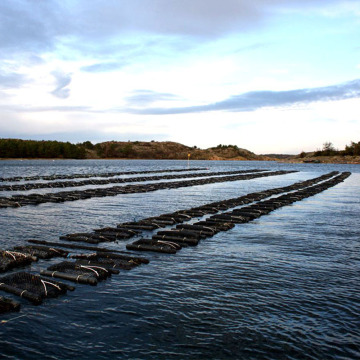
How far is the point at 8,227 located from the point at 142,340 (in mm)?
19077

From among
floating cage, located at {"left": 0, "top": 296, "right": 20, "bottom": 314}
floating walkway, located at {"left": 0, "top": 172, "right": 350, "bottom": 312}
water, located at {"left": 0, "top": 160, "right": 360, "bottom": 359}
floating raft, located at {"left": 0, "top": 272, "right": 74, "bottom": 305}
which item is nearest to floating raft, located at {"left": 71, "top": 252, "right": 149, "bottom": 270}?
floating walkway, located at {"left": 0, "top": 172, "right": 350, "bottom": 312}

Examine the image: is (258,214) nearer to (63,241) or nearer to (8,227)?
(63,241)

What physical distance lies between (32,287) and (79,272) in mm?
2209

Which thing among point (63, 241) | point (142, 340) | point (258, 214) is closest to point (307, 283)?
point (142, 340)

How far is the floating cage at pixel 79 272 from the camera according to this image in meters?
14.8

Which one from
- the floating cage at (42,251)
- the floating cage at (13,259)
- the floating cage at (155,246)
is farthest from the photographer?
the floating cage at (155,246)

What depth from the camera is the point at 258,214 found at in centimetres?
3275

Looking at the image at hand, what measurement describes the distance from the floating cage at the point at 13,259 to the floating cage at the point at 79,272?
2.07m

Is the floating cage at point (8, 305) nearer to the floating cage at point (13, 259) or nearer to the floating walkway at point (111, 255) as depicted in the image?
the floating walkway at point (111, 255)

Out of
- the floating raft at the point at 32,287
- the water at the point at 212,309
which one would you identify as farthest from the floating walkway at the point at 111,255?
the water at the point at 212,309

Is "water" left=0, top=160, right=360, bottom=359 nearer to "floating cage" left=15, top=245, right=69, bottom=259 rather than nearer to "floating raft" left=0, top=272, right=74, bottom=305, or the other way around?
"floating raft" left=0, top=272, right=74, bottom=305

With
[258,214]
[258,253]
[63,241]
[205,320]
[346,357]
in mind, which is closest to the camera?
[346,357]

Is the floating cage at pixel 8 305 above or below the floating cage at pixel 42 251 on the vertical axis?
below

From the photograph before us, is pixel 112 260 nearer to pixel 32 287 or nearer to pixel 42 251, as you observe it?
pixel 42 251
